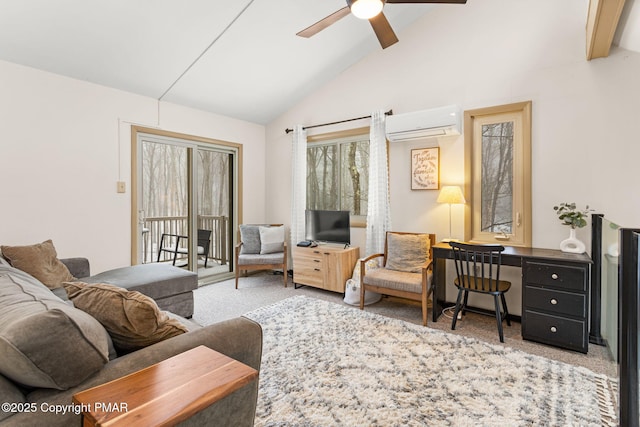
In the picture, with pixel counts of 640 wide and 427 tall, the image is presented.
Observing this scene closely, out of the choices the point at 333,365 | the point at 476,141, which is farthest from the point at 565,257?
the point at 333,365

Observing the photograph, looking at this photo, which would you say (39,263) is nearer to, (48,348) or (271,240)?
(48,348)

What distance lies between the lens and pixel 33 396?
0.96 metres

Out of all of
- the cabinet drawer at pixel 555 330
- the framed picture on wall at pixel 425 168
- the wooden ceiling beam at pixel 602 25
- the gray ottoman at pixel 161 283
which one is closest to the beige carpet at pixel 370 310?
the cabinet drawer at pixel 555 330

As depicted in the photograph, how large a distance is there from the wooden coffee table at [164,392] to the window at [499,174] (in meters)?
3.23

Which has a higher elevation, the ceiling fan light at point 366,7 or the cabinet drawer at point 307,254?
the ceiling fan light at point 366,7

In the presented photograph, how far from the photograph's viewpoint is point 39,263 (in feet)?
8.68

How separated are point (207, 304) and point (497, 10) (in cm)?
457

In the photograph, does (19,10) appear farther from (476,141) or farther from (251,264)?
(476,141)

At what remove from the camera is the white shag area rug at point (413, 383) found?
5.86 ft

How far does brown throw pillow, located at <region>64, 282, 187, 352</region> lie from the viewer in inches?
50.8

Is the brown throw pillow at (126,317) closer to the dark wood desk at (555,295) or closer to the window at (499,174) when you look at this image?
the dark wood desk at (555,295)

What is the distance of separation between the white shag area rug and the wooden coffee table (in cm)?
96

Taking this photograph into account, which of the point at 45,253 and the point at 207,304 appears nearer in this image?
the point at 45,253

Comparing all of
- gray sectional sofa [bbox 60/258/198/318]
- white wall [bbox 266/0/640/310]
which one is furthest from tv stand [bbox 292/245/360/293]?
gray sectional sofa [bbox 60/258/198/318]
